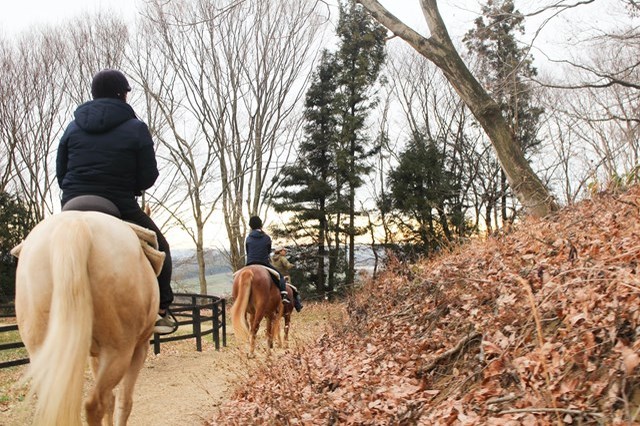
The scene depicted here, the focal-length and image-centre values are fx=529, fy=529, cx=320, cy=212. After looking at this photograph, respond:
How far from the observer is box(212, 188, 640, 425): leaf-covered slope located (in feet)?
10.6

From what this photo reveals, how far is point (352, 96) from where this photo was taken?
33.4 m

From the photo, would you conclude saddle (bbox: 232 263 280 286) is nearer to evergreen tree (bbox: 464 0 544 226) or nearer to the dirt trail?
the dirt trail

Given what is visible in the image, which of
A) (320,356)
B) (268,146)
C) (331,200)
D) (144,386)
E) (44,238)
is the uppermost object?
(268,146)

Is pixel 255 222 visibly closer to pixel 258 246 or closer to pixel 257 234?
pixel 257 234

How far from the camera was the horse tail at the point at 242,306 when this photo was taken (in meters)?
10.6

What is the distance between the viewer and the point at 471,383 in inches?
163

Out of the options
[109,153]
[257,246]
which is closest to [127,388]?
[109,153]

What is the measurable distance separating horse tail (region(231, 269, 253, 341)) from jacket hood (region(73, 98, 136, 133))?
669 cm

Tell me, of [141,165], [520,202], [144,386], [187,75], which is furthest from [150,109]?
[141,165]

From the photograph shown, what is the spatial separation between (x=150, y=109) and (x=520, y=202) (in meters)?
19.7

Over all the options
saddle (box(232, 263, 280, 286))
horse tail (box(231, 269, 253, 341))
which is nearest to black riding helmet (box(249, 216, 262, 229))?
saddle (box(232, 263, 280, 286))

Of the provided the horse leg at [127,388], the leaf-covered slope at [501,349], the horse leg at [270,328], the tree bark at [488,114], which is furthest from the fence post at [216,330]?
the horse leg at [127,388]

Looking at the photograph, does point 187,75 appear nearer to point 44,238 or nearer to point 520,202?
point 520,202

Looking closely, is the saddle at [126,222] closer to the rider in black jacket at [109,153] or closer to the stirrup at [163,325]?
the rider in black jacket at [109,153]
